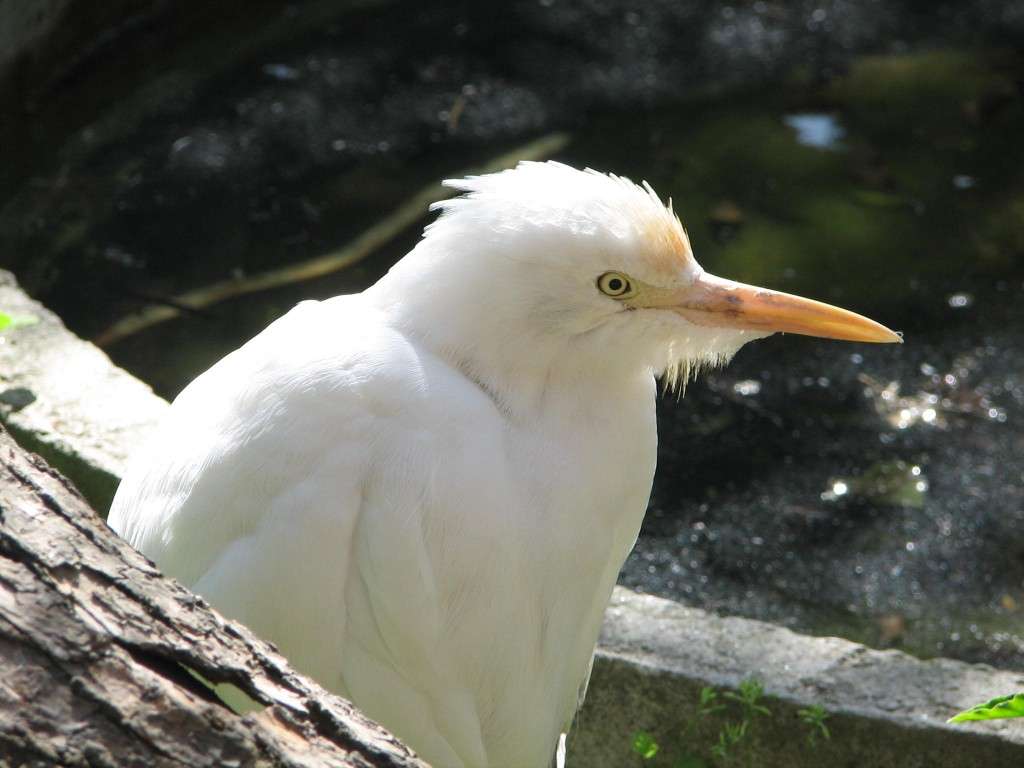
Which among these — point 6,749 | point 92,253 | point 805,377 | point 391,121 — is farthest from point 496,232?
point 391,121

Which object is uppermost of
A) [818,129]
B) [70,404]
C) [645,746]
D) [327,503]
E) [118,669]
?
[118,669]

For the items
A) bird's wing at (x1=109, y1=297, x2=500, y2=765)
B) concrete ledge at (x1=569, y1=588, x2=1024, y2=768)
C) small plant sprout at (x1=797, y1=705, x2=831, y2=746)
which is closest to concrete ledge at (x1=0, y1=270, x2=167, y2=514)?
bird's wing at (x1=109, y1=297, x2=500, y2=765)

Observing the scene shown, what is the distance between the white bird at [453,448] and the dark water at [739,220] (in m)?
1.43

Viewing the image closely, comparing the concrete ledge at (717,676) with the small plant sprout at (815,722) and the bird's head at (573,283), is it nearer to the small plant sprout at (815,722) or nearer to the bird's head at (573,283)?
the small plant sprout at (815,722)

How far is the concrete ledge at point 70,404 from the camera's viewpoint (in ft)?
10.1

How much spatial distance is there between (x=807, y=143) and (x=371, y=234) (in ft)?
6.61

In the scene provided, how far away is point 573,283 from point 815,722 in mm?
1173

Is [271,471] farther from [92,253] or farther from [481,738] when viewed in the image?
[92,253]

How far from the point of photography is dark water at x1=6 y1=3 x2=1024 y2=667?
3979 mm

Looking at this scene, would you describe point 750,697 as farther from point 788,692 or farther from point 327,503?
point 327,503

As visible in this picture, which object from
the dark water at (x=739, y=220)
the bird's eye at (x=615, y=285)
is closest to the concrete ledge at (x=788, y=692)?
the dark water at (x=739, y=220)

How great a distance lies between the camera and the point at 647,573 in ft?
12.5

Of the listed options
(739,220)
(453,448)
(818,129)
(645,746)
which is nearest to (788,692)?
(645,746)

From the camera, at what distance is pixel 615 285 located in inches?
90.3
